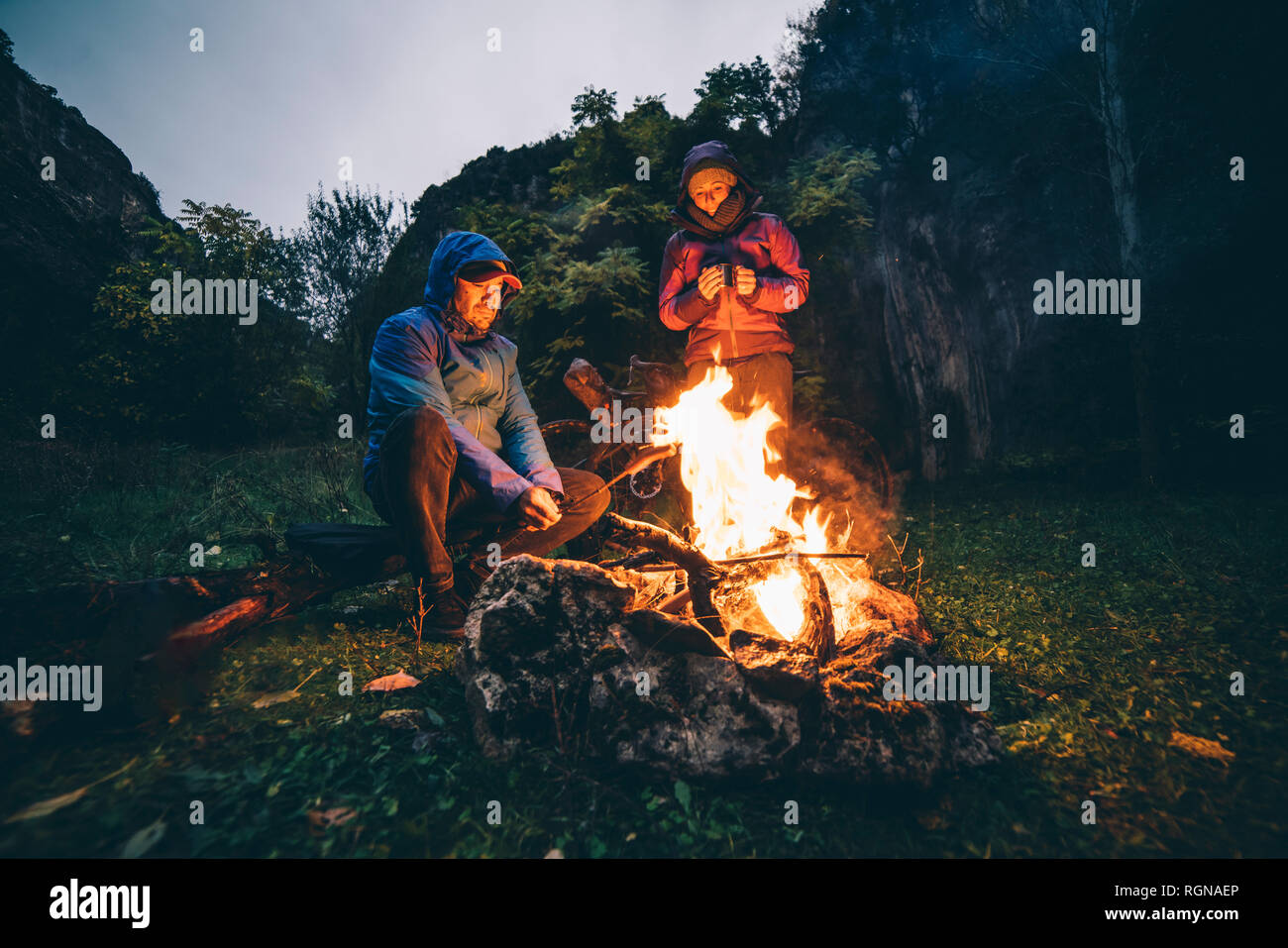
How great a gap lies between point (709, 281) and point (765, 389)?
1200 millimetres

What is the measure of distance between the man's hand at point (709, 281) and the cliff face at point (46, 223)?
17.9 metres

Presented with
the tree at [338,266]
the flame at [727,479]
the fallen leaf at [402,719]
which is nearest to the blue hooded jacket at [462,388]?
the flame at [727,479]

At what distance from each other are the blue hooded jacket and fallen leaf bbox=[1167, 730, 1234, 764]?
3920 millimetres

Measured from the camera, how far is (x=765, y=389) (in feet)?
16.3

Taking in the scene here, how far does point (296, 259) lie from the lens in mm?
16781

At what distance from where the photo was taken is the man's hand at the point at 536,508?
3562 millimetres

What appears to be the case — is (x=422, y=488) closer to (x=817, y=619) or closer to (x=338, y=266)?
(x=817, y=619)

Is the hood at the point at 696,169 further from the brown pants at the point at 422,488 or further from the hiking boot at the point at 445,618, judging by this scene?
the hiking boot at the point at 445,618

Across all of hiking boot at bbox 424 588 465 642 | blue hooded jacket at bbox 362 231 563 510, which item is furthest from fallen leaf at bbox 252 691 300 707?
blue hooded jacket at bbox 362 231 563 510

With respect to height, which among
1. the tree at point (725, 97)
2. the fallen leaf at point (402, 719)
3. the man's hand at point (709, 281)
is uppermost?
the tree at point (725, 97)

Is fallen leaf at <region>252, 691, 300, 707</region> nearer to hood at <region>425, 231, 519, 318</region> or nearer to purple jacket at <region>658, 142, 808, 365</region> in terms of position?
hood at <region>425, 231, 519, 318</region>

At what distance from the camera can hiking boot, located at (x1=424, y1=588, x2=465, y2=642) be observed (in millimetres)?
3664

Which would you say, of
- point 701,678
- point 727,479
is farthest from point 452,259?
point 701,678

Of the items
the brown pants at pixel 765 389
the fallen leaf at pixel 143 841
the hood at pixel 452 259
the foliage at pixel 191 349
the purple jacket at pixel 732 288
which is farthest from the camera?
the foliage at pixel 191 349
